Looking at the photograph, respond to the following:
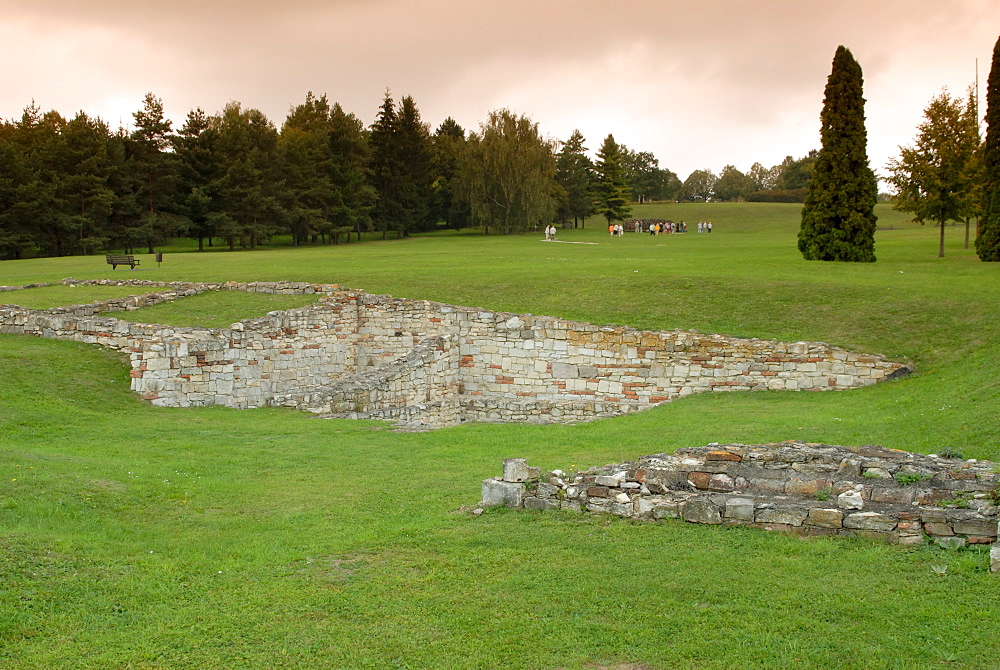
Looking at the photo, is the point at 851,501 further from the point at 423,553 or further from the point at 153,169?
the point at 153,169

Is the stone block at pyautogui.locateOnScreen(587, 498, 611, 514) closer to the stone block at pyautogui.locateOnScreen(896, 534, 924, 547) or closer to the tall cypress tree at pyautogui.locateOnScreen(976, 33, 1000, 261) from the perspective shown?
the stone block at pyautogui.locateOnScreen(896, 534, 924, 547)

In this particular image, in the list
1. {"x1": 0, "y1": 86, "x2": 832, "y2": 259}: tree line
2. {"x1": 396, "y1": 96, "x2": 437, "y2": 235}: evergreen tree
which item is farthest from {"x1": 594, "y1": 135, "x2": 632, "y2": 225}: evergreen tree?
{"x1": 396, "y1": 96, "x2": 437, "y2": 235}: evergreen tree

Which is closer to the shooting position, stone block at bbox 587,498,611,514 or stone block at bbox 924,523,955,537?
stone block at bbox 924,523,955,537

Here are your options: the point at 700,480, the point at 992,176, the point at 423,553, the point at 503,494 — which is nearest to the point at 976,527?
the point at 700,480

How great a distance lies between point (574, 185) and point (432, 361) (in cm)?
6096

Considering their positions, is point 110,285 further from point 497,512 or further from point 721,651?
point 721,651

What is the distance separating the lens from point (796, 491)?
322 inches

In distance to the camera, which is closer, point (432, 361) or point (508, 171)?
point (432, 361)

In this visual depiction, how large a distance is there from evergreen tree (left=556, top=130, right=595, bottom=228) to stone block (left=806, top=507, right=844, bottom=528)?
2761 inches

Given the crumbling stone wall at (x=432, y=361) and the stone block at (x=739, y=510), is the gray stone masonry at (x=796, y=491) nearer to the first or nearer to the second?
the stone block at (x=739, y=510)

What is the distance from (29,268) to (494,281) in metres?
23.3

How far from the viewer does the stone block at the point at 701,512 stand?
7950mm

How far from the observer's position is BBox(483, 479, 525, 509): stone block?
884 cm

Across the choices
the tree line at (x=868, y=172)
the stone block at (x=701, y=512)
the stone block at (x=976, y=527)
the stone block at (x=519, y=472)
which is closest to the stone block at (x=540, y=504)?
the stone block at (x=519, y=472)
